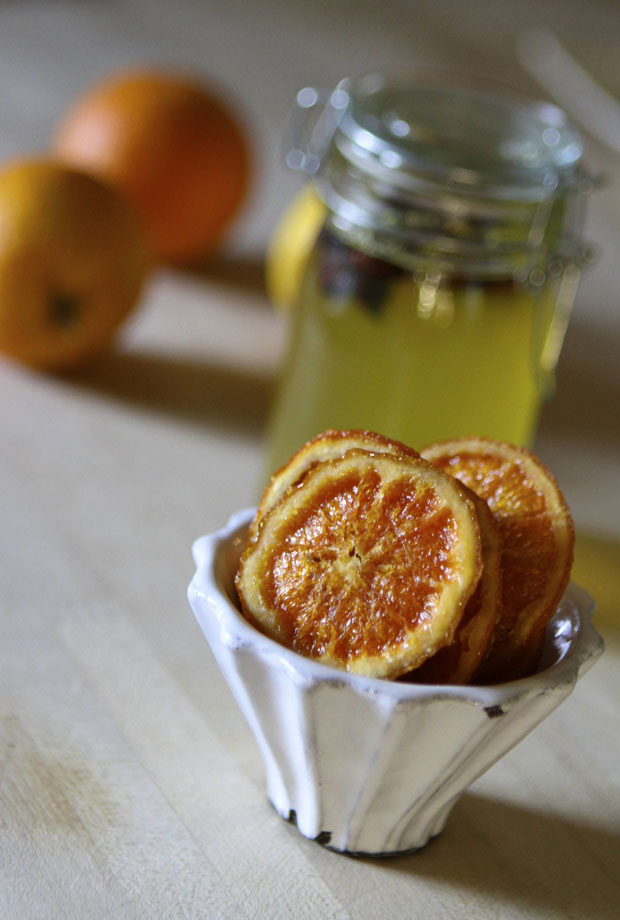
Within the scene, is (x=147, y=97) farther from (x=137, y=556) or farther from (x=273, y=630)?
(x=273, y=630)

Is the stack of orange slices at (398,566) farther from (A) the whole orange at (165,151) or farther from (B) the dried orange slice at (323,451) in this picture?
(A) the whole orange at (165,151)

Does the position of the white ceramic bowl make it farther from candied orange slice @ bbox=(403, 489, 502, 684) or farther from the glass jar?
the glass jar

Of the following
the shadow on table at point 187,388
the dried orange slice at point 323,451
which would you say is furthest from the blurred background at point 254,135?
the dried orange slice at point 323,451

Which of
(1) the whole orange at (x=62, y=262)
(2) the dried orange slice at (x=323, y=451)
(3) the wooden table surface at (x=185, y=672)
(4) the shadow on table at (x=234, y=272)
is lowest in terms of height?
(3) the wooden table surface at (x=185, y=672)

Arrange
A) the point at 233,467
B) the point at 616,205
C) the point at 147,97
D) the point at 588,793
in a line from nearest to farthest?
the point at 588,793
the point at 233,467
the point at 147,97
the point at 616,205

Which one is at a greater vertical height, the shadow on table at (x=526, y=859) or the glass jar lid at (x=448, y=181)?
the glass jar lid at (x=448, y=181)

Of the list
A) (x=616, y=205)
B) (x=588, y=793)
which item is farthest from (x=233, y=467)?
(x=616, y=205)

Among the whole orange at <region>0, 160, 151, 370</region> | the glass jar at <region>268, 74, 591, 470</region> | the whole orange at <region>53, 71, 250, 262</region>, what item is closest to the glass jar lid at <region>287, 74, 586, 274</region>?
the glass jar at <region>268, 74, 591, 470</region>
